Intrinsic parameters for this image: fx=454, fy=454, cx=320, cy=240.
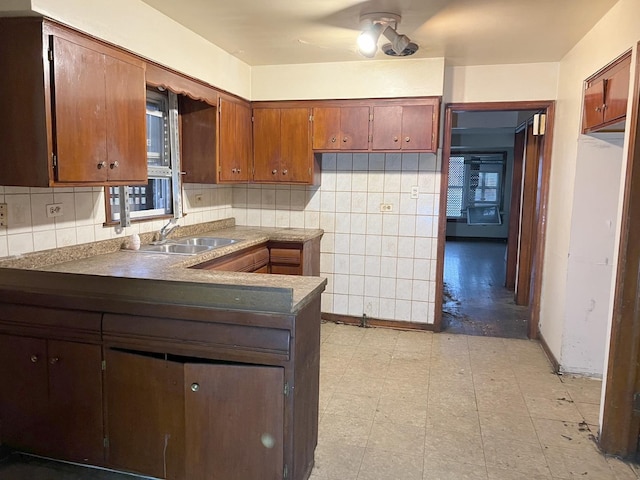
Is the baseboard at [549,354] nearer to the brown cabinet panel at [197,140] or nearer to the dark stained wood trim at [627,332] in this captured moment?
the dark stained wood trim at [627,332]

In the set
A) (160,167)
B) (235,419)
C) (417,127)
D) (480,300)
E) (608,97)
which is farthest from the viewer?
(480,300)

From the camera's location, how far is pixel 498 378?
3213 millimetres

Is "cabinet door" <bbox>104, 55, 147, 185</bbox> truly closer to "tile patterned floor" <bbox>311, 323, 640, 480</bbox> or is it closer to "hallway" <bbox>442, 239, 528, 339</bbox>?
"tile patterned floor" <bbox>311, 323, 640, 480</bbox>

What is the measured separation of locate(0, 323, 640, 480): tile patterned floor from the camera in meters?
2.18

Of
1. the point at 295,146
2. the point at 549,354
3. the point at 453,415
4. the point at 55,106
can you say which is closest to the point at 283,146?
the point at 295,146

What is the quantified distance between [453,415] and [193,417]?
1.58 m

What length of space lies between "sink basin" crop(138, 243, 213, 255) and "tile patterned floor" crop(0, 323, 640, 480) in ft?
4.19

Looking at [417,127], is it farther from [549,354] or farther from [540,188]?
[549,354]

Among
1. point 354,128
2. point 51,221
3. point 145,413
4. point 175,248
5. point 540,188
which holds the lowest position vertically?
point 145,413

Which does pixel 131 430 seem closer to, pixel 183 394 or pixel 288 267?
pixel 183 394

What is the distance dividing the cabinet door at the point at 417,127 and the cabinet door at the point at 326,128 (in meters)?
0.57

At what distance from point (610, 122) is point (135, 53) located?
8.96 feet

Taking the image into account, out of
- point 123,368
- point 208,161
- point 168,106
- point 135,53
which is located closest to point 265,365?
point 123,368

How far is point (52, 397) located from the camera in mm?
2049
